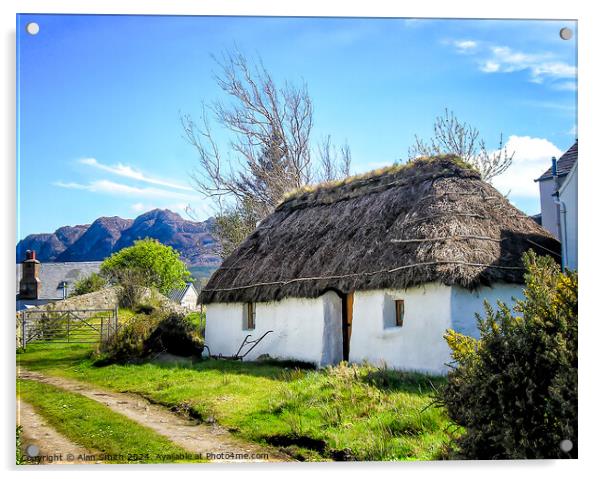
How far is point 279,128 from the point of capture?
12.9 m

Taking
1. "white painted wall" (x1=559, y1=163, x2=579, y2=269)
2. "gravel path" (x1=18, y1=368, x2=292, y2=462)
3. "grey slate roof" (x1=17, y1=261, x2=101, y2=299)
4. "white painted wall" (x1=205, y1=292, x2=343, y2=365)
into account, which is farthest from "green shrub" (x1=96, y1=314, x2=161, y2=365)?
"white painted wall" (x1=559, y1=163, x2=579, y2=269)

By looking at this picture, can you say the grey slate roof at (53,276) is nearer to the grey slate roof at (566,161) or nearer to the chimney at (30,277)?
the chimney at (30,277)

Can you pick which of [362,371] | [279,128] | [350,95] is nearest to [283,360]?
[362,371]

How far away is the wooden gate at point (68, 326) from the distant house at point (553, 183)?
18.2 feet

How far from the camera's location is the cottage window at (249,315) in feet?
46.1

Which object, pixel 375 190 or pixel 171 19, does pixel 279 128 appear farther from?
pixel 171 19

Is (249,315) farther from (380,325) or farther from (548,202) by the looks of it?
(548,202)

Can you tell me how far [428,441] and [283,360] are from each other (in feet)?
21.1

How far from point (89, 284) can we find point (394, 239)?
7124 millimetres

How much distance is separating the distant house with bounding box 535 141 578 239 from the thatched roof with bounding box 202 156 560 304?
1645 mm

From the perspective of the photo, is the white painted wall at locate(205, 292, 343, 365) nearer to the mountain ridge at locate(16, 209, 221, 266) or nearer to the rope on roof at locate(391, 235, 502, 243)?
the rope on roof at locate(391, 235, 502, 243)

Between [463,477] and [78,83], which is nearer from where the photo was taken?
[463,477]

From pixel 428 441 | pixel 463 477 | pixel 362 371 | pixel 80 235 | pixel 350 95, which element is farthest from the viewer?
pixel 362 371

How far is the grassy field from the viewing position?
20.3ft
